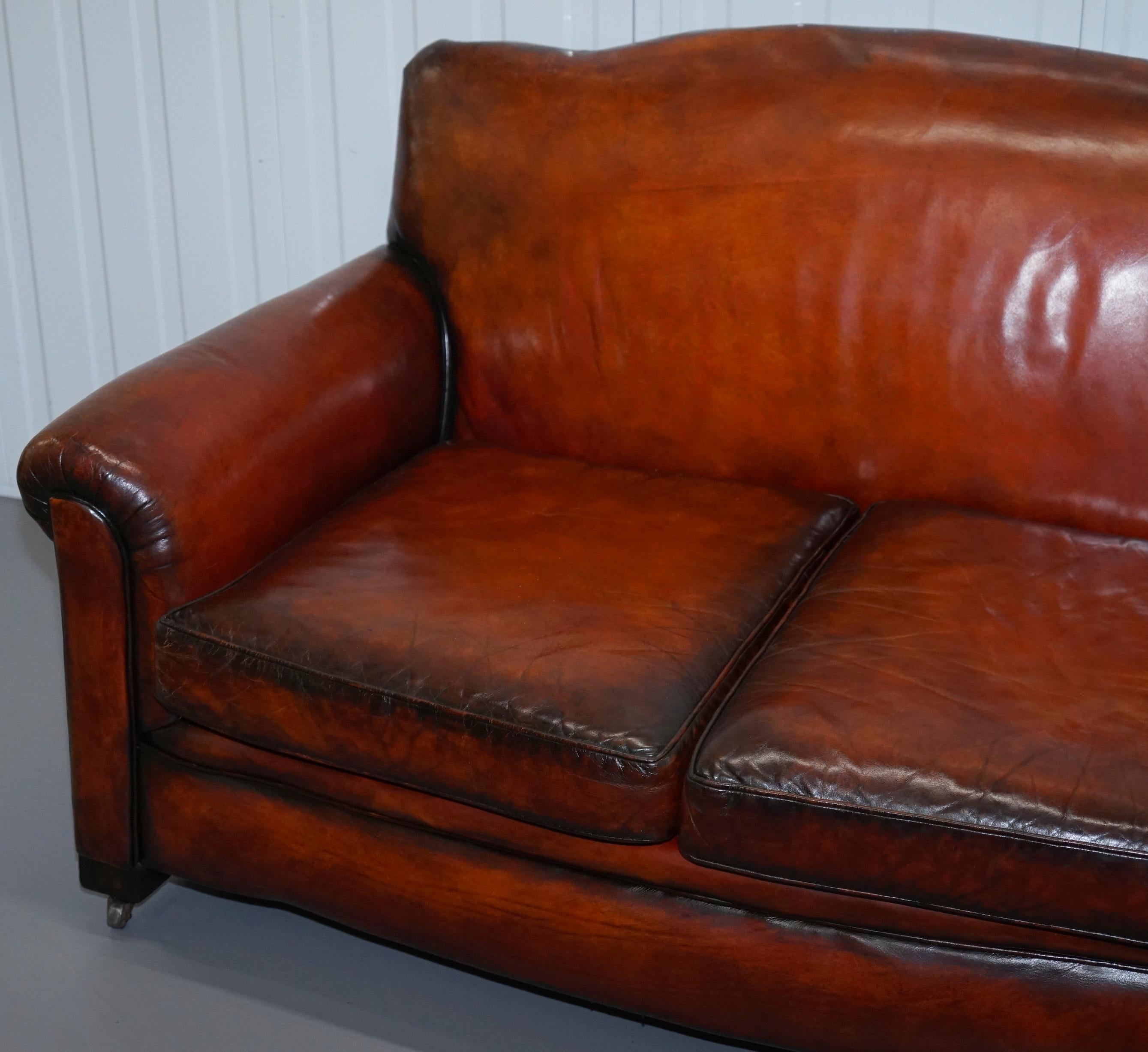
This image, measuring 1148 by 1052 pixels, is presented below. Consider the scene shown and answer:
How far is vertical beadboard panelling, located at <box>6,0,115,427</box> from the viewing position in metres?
2.76

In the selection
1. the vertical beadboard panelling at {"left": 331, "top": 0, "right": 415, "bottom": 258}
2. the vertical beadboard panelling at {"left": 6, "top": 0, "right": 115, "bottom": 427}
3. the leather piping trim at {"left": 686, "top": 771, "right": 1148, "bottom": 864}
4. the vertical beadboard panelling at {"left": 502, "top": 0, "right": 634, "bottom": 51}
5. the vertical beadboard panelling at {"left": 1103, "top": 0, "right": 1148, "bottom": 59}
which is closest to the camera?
the leather piping trim at {"left": 686, "top": 771, "right": 1148, "bottom": 864}

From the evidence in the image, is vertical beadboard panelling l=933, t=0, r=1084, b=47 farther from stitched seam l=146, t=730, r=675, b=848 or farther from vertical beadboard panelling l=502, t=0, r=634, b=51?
stitched seam l=146, t=730, r=675, b=848

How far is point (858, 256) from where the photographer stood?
1.87 metres

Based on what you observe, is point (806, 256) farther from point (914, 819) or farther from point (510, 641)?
point (914, 819)

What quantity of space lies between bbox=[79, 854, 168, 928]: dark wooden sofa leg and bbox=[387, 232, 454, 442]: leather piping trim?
804 mm

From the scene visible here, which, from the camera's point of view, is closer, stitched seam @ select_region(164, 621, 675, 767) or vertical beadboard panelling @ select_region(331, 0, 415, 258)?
stitched seam @ select_region(164, 621, 675, 767)

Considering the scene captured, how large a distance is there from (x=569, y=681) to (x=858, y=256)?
2.64 feet

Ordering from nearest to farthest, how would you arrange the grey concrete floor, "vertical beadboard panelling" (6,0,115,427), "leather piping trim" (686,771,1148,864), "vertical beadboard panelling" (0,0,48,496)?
"leather piping trim" (686,771,1148,864), the grey concrete floor, "vertical beadboard panelling" (6,0,115,427), "vertical beadboard panelling" (0,0,48,496)

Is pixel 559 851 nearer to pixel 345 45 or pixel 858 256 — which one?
pixel 858 256

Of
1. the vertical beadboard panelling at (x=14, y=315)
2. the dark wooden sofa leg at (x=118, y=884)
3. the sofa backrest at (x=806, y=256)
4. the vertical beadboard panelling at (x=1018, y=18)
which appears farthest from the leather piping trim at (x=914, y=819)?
the vertical beadboard panelling at (x=14, y=315)

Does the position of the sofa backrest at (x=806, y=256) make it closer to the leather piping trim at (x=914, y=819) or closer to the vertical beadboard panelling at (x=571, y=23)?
the vertical beadboard panelling at (x=571, y=23)

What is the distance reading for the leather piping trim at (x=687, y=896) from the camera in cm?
132

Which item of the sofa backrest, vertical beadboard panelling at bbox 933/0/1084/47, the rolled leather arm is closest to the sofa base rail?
the rolled leather arm

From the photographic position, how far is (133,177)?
9.16ft
